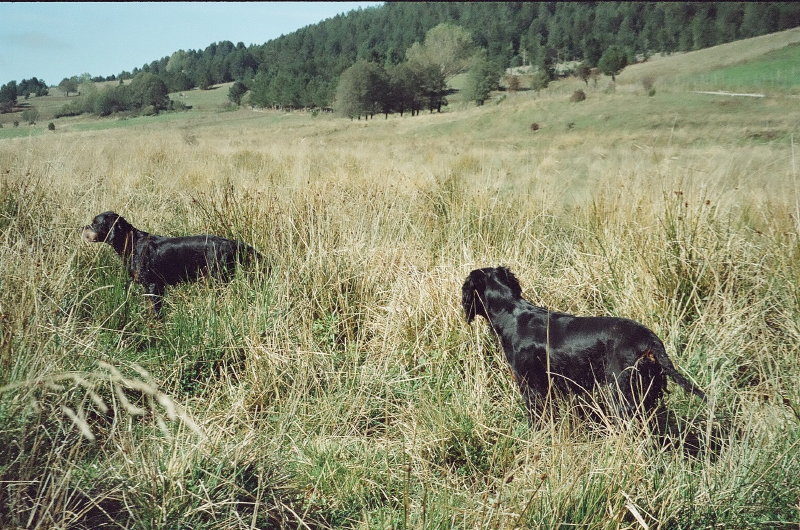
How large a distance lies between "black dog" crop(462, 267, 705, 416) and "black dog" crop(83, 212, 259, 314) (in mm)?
1907

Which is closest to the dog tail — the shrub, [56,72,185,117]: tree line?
the shrub

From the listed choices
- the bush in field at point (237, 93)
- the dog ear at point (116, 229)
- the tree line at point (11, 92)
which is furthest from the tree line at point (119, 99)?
the dog ear at point (116, 229)

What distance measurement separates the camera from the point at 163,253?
4.32 meters

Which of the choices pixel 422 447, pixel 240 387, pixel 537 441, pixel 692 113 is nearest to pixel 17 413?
pixel 240 387

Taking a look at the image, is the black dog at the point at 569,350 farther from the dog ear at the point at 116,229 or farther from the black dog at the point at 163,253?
the dog ear at the point at 116,229

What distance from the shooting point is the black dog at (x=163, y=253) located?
4.04m

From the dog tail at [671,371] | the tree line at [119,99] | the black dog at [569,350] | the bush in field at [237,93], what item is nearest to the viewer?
the dog tail at [671,371]

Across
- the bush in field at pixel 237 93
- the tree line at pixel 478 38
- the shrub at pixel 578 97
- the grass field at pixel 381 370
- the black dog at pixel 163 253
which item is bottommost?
the grass field at pixel 381 370

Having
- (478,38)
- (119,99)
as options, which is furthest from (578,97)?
(478,38)

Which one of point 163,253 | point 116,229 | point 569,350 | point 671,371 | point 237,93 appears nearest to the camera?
point 671,371

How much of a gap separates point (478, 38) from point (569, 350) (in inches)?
5833

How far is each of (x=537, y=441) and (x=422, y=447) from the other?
504mm

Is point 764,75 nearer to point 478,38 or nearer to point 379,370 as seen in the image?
point 379,370

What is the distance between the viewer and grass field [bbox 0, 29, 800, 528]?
177 cm
